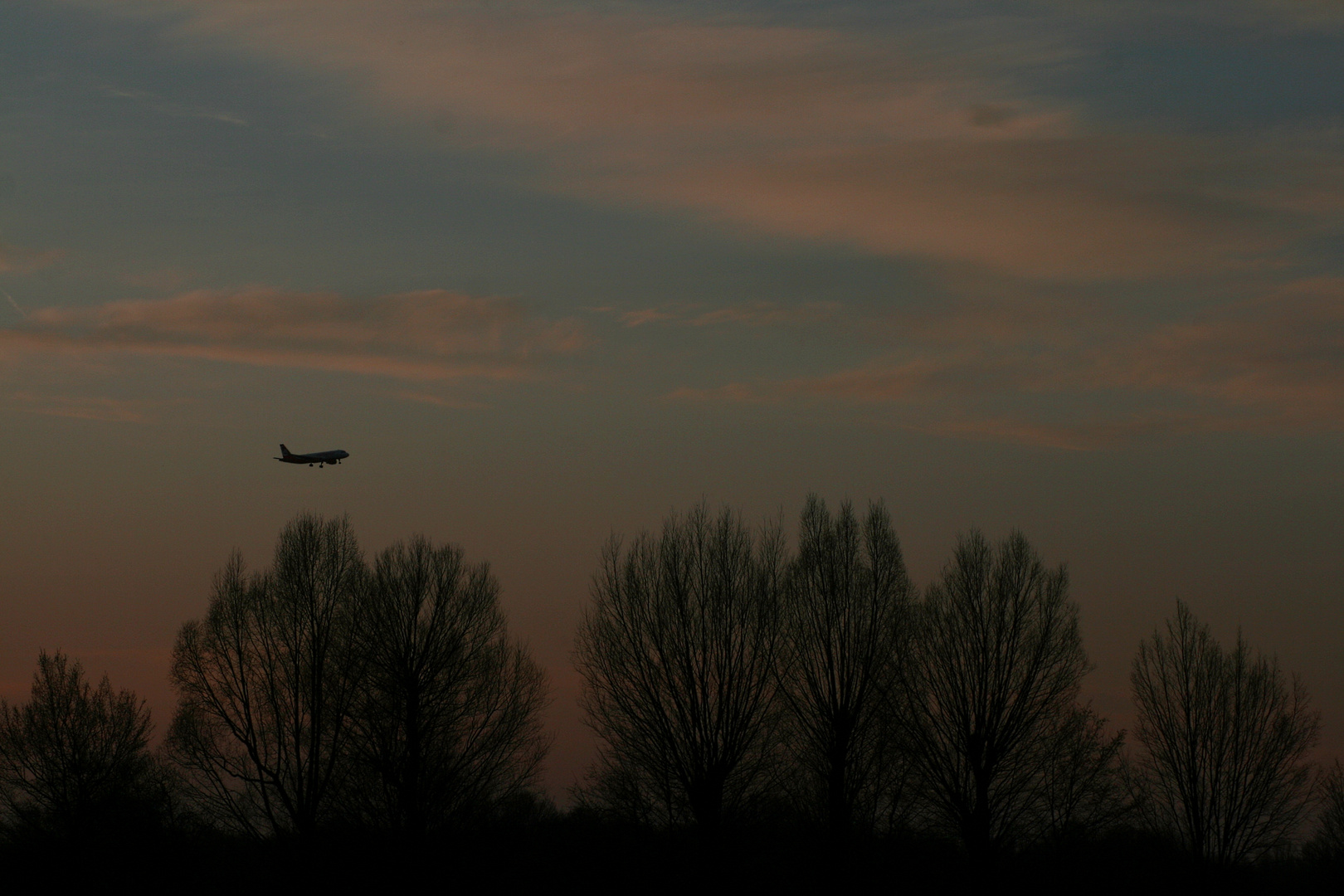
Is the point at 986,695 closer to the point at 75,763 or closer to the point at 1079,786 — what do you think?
the point at 1079,786

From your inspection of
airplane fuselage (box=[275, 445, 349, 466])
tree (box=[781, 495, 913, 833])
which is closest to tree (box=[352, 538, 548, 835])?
tree (box=[781, 495, 913, 833])

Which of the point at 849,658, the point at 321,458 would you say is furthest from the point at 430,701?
the point at 321,458

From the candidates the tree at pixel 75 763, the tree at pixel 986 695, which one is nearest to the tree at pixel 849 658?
the tree at pixel 986 695

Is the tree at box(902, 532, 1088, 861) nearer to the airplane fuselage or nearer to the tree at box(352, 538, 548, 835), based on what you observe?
the tree at box(352, 538, 548, 835)

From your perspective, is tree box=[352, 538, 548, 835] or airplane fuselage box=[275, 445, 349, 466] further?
airplane fuselage box=[275, 445, 349, 466]

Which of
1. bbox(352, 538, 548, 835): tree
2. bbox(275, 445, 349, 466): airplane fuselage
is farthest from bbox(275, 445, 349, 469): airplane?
bbox(352, 538, 548, 835): tree

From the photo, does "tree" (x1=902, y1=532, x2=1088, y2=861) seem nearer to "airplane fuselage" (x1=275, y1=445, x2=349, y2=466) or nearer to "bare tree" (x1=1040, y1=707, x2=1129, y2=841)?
"bare tree" (x1=1040, y1=707, x2=1129, y2=841)

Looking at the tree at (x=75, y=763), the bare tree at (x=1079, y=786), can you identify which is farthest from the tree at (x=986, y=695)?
the tree at (x=75, y=763)

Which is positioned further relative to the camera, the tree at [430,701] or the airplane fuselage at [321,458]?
the airplane fuselage at [321,458]

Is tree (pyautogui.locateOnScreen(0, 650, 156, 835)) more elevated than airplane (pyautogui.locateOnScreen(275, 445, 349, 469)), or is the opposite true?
airplane (pyautogui.locateOnScreen(275, 445, 349, 469))

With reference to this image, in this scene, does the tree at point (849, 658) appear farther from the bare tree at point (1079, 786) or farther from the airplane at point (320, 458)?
the airplane at point (320, 458)

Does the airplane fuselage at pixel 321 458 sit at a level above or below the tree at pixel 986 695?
above

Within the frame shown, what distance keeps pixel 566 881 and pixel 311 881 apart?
15.4 m

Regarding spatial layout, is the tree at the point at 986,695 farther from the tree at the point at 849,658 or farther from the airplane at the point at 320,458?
the airplane at the point at 320,458
